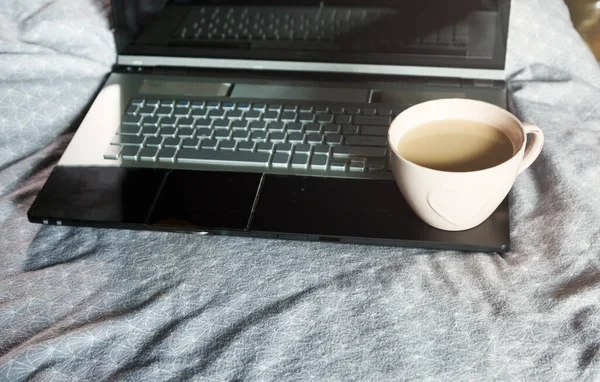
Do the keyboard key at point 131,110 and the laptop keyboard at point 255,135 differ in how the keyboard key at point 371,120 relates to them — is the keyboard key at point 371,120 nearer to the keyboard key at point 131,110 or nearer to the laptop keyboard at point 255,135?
the laptop keyboard at point 255,135

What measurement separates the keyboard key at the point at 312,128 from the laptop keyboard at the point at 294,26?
0.41ft

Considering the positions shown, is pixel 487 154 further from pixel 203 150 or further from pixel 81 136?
pixel 81 136

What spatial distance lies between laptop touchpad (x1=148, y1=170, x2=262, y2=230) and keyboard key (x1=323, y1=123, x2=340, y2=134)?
0.08m

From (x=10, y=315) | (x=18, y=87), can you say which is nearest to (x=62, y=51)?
(x=18, y=87)

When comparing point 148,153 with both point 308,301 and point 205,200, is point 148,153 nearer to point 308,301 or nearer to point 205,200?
point 205,200

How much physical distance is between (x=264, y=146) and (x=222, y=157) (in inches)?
1.6

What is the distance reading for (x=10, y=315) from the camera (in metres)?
0.49

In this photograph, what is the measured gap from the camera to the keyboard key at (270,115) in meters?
0.65

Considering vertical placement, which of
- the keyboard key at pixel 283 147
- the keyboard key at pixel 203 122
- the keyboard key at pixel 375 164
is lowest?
the keyboard key at pixel 375 164

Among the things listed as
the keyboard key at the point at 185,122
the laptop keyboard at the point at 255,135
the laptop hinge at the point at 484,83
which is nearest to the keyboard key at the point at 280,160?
the laptop keyboard at the point at 255,135

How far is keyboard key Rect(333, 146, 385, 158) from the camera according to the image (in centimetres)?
60

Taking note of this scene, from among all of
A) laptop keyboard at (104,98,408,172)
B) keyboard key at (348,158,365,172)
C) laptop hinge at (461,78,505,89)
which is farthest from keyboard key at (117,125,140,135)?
laptop hinge at (461,78,505,89)

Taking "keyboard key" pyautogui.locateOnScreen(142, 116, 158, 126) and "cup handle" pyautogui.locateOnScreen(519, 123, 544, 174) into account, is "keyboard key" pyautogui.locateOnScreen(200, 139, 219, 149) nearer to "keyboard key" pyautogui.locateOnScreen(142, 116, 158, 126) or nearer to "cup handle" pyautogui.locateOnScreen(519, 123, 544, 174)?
"keyboard key" pyautogui.locateOnScreen(142, 116, 158, 126)

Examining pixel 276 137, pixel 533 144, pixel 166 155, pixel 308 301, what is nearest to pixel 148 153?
pixel 166 155
